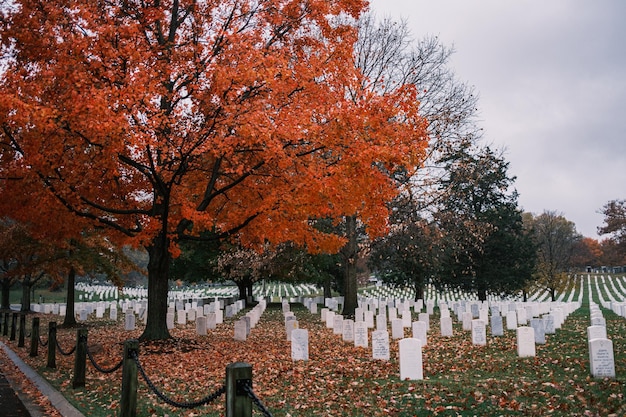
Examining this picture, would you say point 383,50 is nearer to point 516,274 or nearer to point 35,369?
point 35,369

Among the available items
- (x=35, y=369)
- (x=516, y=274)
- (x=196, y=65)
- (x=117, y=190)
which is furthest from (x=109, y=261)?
(x=516, y=274)

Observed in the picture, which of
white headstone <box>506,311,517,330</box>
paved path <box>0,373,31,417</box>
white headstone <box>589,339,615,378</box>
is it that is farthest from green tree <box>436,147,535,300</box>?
paved path <box>0,373,31,417</box>

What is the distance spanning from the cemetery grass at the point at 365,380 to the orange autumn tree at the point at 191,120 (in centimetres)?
281

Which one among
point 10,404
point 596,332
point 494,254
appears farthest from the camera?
point 494,254

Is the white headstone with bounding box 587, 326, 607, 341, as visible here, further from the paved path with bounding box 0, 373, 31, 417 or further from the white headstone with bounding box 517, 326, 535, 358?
the paved path with bounding box 0, 373, 31, 417

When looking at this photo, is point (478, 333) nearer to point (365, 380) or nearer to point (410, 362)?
point (410, 362)

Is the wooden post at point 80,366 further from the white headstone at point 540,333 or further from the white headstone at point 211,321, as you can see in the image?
the white headstone at point 540,333

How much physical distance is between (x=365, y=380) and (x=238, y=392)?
5367mm

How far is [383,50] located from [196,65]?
42.4 ft

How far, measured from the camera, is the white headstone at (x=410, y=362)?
9633 millimetres

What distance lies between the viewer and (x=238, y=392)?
4809mm

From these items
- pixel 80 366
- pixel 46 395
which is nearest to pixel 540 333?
pixel 80 366

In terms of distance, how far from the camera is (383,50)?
23641 millimetres

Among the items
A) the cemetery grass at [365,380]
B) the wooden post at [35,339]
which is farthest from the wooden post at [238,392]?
the wooden post at [35,339]
